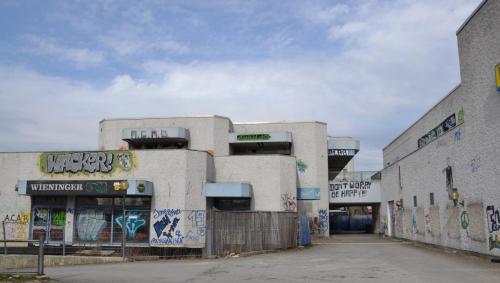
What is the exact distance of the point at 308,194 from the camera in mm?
37438

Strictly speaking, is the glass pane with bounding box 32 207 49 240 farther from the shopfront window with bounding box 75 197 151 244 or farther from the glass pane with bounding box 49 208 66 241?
the shopfront window with bounding box 75 197 151 244

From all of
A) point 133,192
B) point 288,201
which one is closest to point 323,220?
point 288,201

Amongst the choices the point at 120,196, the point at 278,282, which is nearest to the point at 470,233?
the point at 278,282

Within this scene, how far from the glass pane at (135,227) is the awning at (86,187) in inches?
44.8

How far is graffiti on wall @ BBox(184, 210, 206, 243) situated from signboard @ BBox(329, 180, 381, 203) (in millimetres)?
22838

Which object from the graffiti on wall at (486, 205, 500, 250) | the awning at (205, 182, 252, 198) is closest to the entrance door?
the awning at (205, 182, 252, 198)

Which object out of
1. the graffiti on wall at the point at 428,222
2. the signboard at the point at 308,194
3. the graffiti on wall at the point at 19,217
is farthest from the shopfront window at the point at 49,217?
the graffiti on wall at the point at 428,222

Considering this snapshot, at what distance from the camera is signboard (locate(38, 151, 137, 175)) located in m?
28.3

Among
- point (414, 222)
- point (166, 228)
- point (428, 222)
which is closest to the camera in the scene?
point (166, 228)

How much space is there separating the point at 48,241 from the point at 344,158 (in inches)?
1033

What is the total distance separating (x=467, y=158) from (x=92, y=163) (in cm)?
1962

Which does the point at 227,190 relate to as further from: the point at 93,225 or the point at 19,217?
the point at 19,217

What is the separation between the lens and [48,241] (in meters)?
27.4

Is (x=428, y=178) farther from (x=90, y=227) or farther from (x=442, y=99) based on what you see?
(x=90, y=227)
